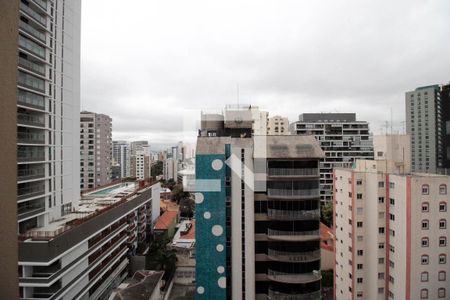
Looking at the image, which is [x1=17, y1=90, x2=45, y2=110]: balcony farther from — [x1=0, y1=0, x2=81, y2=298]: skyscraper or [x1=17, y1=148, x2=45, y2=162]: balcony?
[x1=17, y1=148, x2=45, y2=162]: balcony

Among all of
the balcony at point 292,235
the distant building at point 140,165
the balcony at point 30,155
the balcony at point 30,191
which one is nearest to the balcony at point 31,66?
the balcony at point 30,155

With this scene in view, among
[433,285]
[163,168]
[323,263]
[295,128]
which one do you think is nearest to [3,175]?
[433,285]

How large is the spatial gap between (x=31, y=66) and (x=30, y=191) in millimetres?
5773

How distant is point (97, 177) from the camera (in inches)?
1407

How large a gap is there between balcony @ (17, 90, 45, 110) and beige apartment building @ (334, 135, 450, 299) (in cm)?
1543

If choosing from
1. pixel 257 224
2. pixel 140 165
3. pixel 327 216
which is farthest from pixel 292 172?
pixel 140 165

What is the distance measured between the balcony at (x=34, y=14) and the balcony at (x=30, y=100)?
11.8 ft

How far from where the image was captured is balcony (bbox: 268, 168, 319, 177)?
9742 millimetres

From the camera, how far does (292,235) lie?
9.70m

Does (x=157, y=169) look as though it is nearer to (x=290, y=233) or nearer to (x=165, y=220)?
(x=165, y=220)

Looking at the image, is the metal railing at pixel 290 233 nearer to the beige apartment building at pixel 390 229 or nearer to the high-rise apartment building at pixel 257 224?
the high-rise apartment building at pixel 257 224

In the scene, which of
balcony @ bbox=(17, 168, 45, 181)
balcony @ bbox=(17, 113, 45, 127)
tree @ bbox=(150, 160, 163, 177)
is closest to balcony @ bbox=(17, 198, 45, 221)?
balcony @ bbox=(17, 168, 45, 181)

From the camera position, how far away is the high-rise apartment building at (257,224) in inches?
382

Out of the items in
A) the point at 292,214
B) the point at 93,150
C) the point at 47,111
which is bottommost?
the point at 292,214
